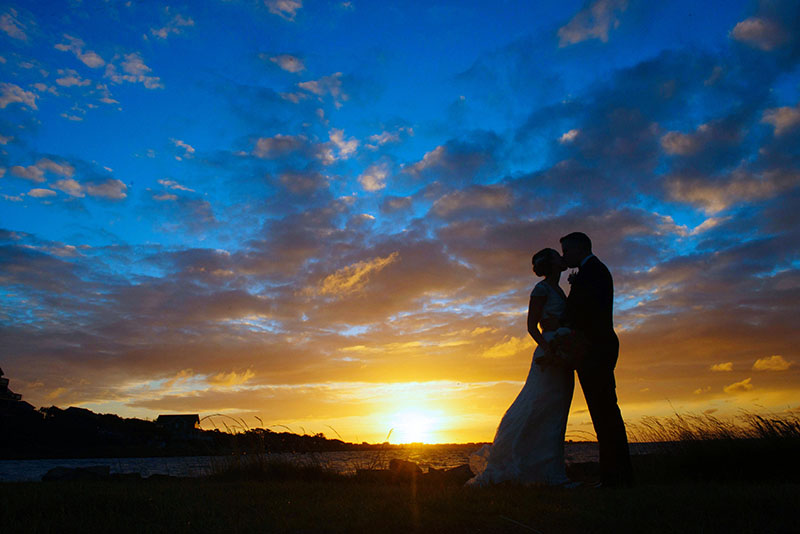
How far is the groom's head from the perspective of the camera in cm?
689

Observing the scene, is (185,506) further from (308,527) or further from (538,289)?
(538,289)

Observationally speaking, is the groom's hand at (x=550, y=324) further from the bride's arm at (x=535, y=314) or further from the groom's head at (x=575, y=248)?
the groom's head at (x=575, y=248)

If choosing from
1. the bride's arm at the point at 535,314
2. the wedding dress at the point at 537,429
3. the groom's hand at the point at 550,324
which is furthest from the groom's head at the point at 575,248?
the groom's hand at the point at 550,324

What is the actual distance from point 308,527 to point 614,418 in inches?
A: 170

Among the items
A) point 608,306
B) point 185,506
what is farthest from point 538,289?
point 185,506

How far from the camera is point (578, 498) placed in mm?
4812

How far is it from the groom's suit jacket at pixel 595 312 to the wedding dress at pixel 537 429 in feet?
1.00

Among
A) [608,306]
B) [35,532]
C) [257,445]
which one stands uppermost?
[608,306]

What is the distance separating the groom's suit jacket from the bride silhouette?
0.28 metres

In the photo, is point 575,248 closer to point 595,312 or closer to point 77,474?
point 595,312

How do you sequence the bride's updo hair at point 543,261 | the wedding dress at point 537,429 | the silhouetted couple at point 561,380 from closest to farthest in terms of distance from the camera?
the silhouetted couple at point 561,380 → the wedding dress at point 537,429 → the bride's updo hair at point 543,261

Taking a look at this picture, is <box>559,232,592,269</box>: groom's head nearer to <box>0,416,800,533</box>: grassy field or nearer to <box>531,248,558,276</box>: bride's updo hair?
<box>531,248,558,276</box>: bride's updo hair

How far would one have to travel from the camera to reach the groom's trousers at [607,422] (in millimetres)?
6234

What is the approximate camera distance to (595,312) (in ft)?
21.1
